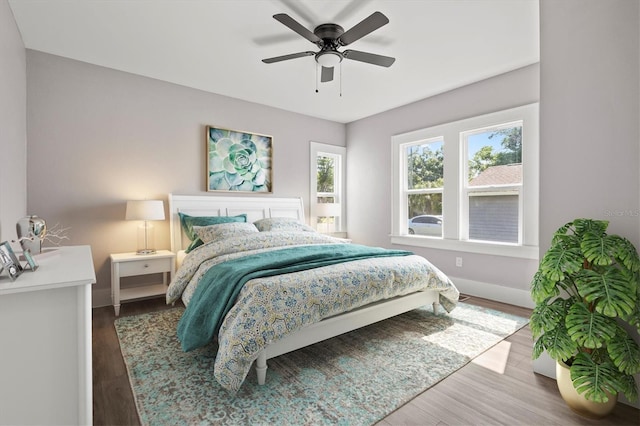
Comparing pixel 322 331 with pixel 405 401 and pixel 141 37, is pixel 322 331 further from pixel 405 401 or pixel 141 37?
pixel 141 37

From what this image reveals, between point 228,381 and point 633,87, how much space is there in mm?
2792

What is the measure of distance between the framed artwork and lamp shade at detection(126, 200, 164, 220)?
86 centimetres

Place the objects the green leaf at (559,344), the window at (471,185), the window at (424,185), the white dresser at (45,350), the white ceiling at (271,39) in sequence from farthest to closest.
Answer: the window at (424,185) < the window at (471,185) < the white ceiling at (271,39) < the green leaf at (559,344) < the white dresser at (45,350)

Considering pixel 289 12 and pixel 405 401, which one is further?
pixel 289 12

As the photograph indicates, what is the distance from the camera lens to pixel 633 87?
5.75 ft

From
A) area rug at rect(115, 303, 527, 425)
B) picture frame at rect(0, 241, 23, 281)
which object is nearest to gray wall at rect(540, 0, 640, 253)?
area rug at rect(115, 303, 527, 425)

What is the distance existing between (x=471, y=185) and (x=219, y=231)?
10.1 ft

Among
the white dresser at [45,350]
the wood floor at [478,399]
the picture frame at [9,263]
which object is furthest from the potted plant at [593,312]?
the picture frame at [9,263]

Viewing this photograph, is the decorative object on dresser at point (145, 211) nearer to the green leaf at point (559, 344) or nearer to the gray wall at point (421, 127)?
the gray wall at point (421, 127)

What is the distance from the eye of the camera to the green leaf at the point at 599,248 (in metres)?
1.59

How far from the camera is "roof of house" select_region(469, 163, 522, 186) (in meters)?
3.57

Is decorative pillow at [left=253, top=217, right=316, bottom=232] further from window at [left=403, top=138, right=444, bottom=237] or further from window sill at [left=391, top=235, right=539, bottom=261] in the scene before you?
window at [left=403, top=138, right=444, bottom=237]

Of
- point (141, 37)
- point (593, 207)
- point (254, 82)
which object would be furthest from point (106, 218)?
point (593, 207)

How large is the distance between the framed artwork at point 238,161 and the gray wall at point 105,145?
0.43 feet
